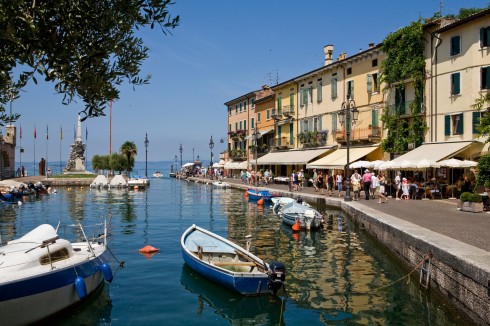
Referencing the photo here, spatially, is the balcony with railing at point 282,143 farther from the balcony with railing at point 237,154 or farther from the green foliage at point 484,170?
the green foliage at point 484,170

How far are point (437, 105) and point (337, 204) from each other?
1015cm

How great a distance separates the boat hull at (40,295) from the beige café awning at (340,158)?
30297 millimetres

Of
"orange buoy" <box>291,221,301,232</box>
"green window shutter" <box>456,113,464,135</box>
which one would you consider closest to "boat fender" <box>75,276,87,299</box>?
"orange buoy" <box>291,221,301,232</box>

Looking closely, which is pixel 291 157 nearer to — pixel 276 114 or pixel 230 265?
pixel 276 114

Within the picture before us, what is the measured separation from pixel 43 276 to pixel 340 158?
34.0 meters

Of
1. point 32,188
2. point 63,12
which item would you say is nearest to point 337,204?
point 63,12

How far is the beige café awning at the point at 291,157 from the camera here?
157ft

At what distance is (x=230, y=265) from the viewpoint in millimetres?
14297

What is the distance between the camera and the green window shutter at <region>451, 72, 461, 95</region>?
106ft

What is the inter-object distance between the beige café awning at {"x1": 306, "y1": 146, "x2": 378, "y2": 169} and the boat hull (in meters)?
30.3

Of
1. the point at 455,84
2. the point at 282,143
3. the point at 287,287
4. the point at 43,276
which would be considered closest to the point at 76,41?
the point at 43,276

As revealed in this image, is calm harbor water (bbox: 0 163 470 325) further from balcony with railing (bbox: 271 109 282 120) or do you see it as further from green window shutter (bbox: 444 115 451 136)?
balcony with railing (bbox: 271 109 282 120)

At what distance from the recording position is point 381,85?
40.3 metres

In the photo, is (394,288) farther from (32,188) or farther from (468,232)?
(32,188)
